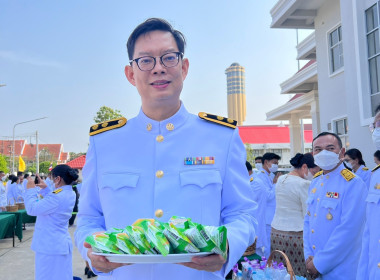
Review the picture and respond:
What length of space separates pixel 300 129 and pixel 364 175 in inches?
587

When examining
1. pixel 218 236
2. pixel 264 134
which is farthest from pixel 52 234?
pixel 264 134

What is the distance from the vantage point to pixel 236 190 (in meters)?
1.45

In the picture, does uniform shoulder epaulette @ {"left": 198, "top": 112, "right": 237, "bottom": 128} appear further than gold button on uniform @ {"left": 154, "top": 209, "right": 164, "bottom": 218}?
Yes

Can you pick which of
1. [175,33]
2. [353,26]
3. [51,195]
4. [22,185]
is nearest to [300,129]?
[353,26]

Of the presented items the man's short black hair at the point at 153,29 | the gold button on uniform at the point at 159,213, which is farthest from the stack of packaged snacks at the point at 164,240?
the man's short black hair at the point at 153,29

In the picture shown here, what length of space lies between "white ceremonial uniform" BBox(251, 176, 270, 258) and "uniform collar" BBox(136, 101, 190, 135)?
16.5 ft

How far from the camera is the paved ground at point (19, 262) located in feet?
20.6

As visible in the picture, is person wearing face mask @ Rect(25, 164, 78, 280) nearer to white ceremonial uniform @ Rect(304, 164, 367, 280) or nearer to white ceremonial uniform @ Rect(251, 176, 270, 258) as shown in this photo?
white ceremonial uniform @ Rect(304, 164, 367, 280)

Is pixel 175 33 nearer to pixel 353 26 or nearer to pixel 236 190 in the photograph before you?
pixel 236 190

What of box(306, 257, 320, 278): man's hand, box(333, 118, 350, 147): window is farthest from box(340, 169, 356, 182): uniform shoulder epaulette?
box(333, 118, 350, 147): window

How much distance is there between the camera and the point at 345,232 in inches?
110

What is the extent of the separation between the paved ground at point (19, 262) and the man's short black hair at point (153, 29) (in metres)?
5.54

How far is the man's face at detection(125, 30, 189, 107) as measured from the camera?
4.67 feet

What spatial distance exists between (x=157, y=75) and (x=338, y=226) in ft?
7.12
